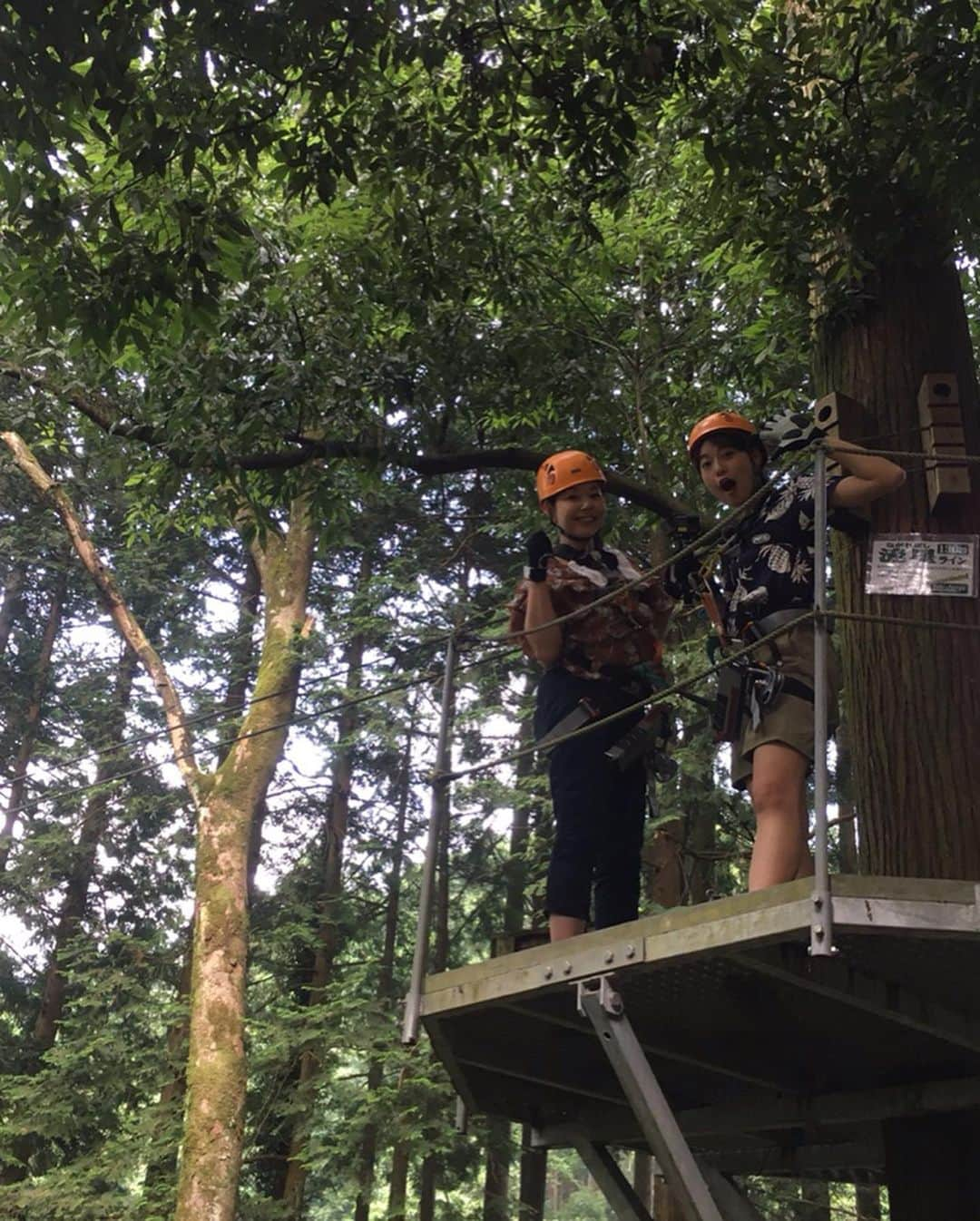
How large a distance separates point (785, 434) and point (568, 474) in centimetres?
76

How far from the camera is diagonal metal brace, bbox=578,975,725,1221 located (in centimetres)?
291

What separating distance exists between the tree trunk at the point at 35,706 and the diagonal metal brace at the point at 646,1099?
1443 centimetres

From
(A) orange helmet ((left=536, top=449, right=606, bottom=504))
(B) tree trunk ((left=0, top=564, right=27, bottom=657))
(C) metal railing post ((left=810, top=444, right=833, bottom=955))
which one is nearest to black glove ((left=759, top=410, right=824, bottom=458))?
(A) orange helmet ((left=536, top=449, right=606, bottom=504))

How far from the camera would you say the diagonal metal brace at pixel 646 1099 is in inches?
115

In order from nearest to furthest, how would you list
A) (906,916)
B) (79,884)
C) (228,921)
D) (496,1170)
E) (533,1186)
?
(906,916)
(228,921)
(533,1186)
(496,1170)
(79,884)

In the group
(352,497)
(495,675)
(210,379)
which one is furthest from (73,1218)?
(210,379)

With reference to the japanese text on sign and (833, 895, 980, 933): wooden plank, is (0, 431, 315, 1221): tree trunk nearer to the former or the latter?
the japanese text on sign

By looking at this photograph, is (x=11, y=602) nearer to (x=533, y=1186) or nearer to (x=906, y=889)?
(x=533, y=1186)

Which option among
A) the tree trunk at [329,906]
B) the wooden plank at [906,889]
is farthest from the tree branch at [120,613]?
the wooden plank at [906,889]

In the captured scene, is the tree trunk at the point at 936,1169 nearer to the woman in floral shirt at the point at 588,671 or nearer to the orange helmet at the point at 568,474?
the woman in floral shirt at the point at 588,671

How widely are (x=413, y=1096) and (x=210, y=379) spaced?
314 inches

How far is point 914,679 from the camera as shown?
3760 millimetres

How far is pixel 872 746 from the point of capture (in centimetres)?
378

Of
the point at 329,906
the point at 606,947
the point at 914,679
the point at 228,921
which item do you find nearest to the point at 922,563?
the point at 914,679
